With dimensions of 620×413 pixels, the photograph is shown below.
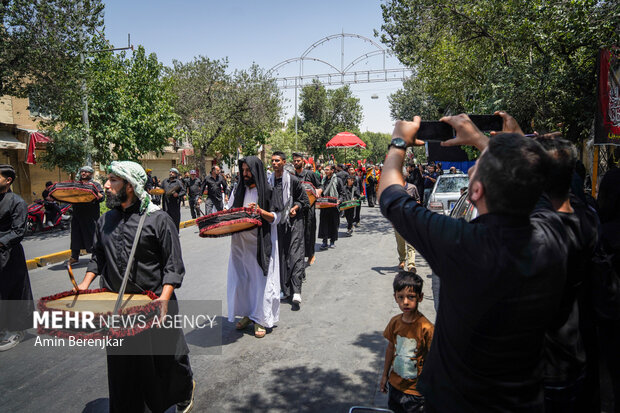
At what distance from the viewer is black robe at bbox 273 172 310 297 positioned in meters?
5.93

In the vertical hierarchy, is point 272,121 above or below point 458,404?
above

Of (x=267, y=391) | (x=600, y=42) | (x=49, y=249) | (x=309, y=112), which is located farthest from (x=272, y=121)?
(x=267, y=391)

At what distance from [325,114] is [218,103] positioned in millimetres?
22506

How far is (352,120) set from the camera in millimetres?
50156

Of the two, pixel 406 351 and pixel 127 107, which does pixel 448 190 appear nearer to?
pixel 406 351

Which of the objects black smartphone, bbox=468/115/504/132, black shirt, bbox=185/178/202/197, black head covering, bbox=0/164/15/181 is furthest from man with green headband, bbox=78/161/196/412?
black shirt, bbox=185/178/202/197

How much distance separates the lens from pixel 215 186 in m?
14.0

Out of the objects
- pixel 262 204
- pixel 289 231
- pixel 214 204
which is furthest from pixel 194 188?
pixel 262 204

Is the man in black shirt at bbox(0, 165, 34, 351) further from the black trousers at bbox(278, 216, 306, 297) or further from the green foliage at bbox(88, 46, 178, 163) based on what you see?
the green foliage at bbox(88, 46, 178, 163)

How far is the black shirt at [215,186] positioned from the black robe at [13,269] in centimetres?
913

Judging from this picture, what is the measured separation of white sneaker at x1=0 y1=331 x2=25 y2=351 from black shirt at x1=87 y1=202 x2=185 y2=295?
256 centimetres

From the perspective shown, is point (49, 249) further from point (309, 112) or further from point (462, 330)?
point (309, 112)

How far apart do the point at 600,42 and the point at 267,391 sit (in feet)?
28.3

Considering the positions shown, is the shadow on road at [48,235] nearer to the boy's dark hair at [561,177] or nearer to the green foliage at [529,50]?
the green foliage at [529,50]
